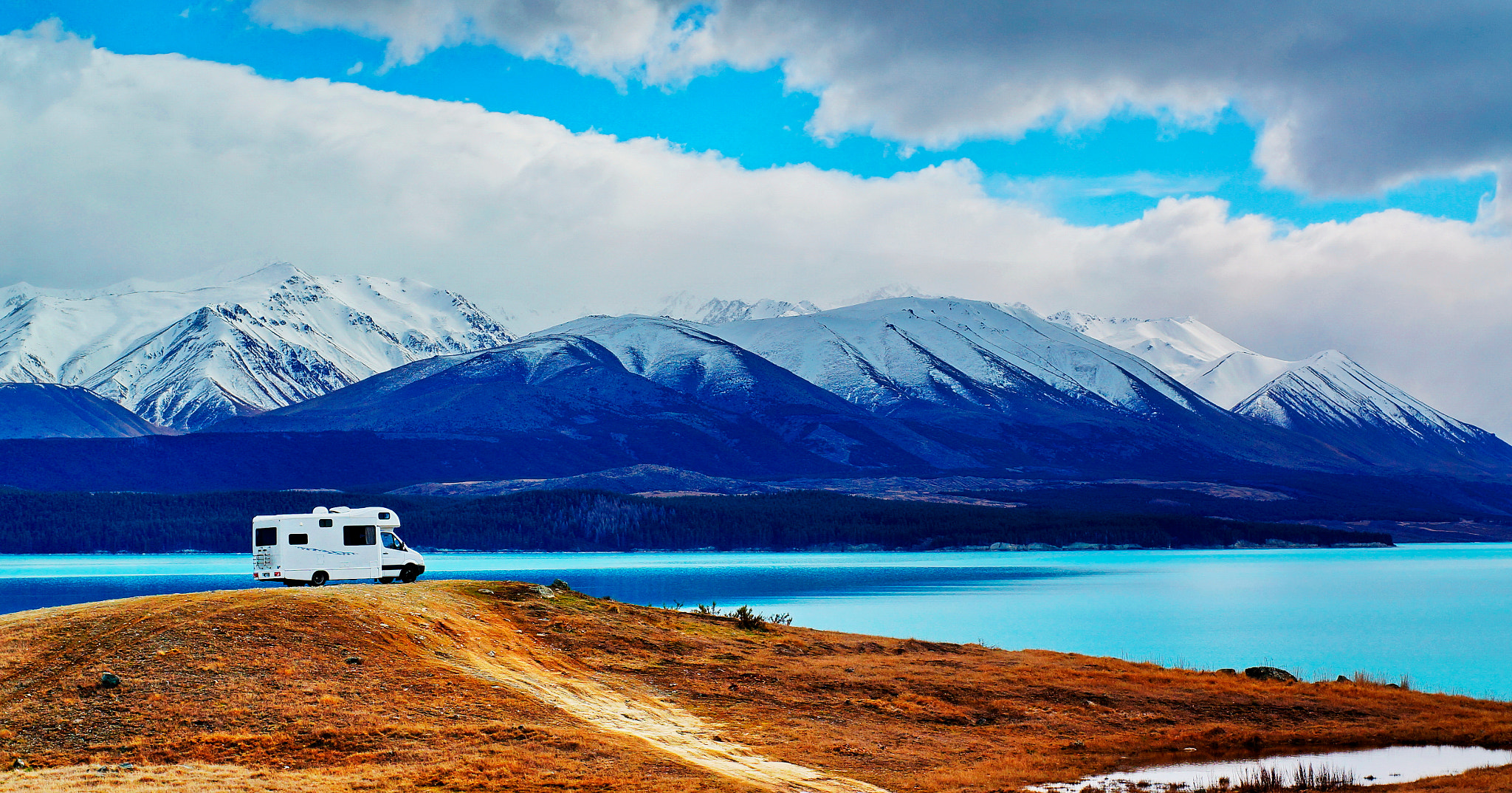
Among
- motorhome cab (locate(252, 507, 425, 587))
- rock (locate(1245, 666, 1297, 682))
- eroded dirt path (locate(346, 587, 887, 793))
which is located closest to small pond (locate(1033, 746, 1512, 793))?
eroded dirt path (locate(346, 587, 887, 793))

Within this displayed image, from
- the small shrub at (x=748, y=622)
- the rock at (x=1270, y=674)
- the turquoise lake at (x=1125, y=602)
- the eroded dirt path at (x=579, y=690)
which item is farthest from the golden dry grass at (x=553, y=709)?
the turquoise lake at (x=1125, y=602)

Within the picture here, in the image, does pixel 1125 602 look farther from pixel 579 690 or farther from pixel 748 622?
pixel 579 690

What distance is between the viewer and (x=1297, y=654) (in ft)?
224

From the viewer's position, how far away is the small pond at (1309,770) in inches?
1129

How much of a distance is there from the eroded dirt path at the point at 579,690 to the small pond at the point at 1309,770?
5.67 m

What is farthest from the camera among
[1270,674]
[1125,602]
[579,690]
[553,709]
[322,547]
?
[1125,602]

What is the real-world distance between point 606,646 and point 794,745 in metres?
12.7

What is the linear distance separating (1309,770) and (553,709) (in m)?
18.0

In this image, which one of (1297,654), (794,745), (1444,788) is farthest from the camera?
(1297,654)

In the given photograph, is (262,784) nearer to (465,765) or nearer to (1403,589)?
(465,765)

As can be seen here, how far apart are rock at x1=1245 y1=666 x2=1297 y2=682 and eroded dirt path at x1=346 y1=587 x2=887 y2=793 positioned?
2074 centimetres

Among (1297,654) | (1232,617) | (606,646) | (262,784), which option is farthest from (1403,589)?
(262,784)

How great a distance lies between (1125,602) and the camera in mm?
109562

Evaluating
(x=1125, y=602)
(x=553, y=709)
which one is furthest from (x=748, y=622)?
(x=1125, y=602)
